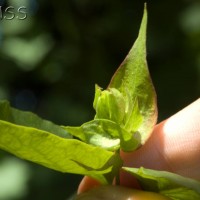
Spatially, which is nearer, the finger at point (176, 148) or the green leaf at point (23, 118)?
the green leaf at point (23, 118)

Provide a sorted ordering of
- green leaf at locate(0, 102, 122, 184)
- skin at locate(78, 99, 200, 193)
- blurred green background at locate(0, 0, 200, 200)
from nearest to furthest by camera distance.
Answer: green leaf at locate(0, 102, 122, 184) < skin at locate(78, 99, 200, 193) < blurred green background at locate(0, 0, 200, 200)

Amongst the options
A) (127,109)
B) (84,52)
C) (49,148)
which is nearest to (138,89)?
(127,109)

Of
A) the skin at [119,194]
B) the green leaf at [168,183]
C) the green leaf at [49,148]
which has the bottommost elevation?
the skin at [119,194]

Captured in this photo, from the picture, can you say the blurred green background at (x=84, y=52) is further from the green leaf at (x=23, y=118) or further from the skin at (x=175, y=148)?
the green leaf at (x=23, y=118)

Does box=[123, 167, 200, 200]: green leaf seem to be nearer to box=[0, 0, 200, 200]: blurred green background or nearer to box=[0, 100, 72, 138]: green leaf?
box=[0, 100, 72, 138]: green leaf

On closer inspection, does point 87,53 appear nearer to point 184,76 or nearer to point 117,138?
point 184,76

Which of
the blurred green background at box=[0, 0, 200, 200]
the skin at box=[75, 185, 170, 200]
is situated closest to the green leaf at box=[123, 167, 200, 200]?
the skin at box=[75, 185, 170, 200]

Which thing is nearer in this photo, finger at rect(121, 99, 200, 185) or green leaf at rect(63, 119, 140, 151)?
green leaf at rect(63, 119, 140, 151)

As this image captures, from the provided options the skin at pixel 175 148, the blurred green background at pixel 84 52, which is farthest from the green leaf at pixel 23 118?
the blurred green background at pixel 84 52
